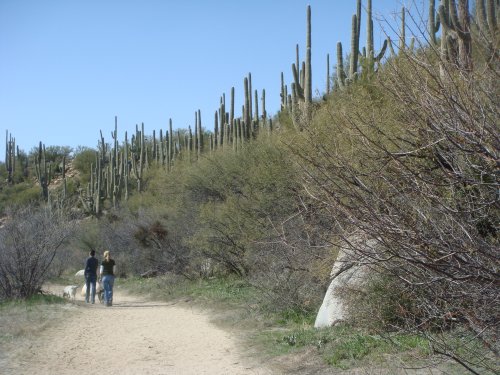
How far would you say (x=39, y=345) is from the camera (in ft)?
38.8

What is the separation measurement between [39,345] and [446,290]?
9160mm

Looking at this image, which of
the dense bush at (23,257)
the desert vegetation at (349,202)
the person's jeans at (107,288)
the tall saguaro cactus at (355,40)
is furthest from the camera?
the person's jeans at (107,288)

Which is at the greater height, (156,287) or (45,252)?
(45,252)

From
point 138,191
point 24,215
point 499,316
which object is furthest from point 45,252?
point 138,191

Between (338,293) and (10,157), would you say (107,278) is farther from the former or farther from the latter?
(10,157)

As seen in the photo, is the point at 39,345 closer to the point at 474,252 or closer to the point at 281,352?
the point at 281,352

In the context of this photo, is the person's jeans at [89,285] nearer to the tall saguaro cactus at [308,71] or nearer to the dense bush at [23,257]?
the dense bush at [23,257]

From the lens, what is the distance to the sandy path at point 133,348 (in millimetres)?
10047

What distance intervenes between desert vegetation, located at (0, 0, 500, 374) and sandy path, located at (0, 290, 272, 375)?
55.7 inches

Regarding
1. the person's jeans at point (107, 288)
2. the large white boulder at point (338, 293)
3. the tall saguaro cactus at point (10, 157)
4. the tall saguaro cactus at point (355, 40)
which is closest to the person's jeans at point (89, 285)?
the person's jeans at point (107, 288)

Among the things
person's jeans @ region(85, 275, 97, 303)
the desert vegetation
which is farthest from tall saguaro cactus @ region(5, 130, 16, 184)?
person's jeans @ region(85, 275, 97, 303)

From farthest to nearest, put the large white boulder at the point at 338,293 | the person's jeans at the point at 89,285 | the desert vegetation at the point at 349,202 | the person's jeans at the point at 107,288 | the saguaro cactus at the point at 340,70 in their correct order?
the person's jeans at the point at 89,285 < the person's jeans at the point at 107,288 < the saguaro cactus at the point at 340,70 < the large white boulder at the point at 338,293 < the desert vegetation at the point at 349,202

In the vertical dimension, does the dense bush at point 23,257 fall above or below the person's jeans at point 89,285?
above

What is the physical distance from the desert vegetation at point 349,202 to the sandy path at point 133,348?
55.7 inches
